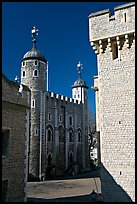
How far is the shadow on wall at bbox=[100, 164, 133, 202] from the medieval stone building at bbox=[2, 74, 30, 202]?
3638 millimetres

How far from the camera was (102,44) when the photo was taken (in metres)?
11.4

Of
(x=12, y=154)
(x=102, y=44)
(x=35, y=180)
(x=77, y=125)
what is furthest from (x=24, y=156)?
(x=77, y=125)

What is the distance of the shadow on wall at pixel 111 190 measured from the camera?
1018 cm

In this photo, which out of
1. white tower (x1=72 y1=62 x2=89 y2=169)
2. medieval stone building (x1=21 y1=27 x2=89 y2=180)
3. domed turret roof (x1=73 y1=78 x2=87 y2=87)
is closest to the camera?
medieval stone building (x1=21 y1=27 x2=89 y2=180)

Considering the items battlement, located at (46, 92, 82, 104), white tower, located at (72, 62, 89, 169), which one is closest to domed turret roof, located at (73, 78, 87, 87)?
white tower, located at (72, 62, 89, 169)

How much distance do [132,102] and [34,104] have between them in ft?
68.0

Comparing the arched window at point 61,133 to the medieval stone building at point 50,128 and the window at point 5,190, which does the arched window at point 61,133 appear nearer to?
the medieval stone building at point 50,128

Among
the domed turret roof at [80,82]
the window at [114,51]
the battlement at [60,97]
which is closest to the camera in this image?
the window at [114,51]

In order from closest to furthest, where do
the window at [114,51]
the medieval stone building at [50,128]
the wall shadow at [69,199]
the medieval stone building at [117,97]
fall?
the medieval stone building at [117,97] → the window at [114,51] → the wall shadow at [69,199] → the medieval stone building at [50,128]

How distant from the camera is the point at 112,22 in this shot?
11.2m

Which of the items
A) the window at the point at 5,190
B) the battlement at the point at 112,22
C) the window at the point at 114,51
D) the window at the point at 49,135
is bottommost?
the window at the point at 5,190

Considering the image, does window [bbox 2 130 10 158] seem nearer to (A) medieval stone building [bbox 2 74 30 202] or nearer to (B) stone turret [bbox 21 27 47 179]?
(A) medieval stone building [bbox 2 74 30 202]

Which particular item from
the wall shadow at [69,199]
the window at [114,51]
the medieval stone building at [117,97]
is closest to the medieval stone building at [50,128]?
the wall shadow at [69,199]

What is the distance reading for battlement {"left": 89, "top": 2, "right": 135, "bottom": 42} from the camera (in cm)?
1073
